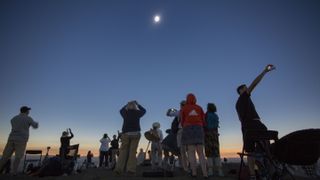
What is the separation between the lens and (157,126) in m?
8.95

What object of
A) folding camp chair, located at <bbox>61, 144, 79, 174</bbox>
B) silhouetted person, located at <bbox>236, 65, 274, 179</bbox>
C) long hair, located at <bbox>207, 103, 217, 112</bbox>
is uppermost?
long hair, located at <bbox>207, 103, 217, 112</bbox>

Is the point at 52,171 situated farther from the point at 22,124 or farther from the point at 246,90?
the point at 246,90

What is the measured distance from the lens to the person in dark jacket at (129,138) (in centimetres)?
653

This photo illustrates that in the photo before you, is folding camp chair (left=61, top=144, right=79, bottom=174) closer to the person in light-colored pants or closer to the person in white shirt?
the person in light-colored pants

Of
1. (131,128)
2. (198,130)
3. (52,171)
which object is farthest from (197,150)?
(52,171)

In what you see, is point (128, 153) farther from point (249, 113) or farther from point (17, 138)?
point (249, 113)

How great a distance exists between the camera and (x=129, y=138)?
6.71 metres

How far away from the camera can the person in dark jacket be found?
21.4 feet

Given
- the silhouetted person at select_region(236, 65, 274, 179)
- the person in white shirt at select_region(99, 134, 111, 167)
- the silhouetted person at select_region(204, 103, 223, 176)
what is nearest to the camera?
the silhouetted person at select_region(236, 65, 274, 179)

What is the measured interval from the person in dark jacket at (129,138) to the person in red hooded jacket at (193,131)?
5.87ft

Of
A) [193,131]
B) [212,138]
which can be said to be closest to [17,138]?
[193,131]

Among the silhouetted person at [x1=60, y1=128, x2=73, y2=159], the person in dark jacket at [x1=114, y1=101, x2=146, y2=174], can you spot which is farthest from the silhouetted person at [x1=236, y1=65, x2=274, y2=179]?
the silhouetted person at [x1=60, y1=128, x2=73, y2=159]

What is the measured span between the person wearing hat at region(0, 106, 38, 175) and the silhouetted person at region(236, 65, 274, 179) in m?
6.44

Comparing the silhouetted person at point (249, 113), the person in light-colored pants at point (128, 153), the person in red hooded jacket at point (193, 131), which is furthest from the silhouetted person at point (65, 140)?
the silhouetted person at point (249, 113)
